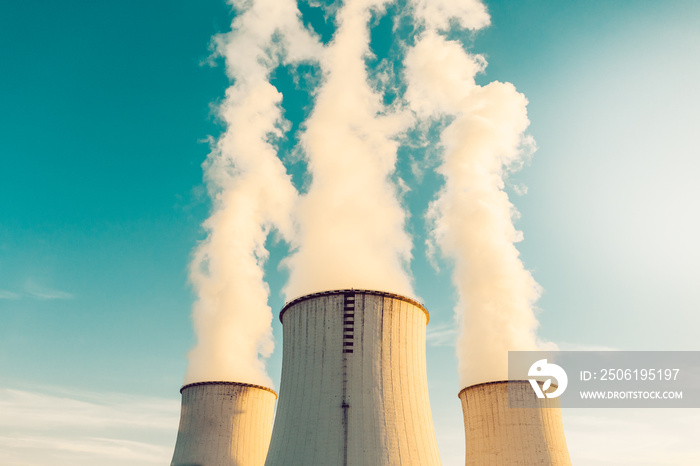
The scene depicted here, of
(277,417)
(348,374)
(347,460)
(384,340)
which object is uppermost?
(384,340)

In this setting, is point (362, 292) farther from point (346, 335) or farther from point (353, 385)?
point (353, 385)

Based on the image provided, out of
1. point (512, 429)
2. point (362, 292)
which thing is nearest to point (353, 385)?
point (362, 292)

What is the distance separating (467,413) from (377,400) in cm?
789

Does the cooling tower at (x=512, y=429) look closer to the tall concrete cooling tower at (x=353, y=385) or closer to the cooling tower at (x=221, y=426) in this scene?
the tall concrete cooling tower at (x=353, y=385)

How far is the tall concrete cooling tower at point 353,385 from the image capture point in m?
12.9

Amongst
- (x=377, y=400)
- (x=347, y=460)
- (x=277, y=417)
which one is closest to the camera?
(x=347, y=460)

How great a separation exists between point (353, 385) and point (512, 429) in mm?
7623

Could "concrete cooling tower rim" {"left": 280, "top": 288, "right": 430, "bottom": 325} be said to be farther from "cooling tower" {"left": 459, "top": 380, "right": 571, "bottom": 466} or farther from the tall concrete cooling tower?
"cooling tower" {"left": 459, "top": 380, "right": 571, "bottom": 466}

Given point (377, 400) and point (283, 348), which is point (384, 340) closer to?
point (377, 400)

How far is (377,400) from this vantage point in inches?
530

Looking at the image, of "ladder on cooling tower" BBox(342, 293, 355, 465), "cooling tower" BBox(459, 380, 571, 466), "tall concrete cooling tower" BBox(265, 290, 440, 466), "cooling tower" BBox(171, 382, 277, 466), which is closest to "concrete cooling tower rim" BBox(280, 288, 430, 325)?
"tall concrete cooling tower" BBox(265, 290, 440, 466)

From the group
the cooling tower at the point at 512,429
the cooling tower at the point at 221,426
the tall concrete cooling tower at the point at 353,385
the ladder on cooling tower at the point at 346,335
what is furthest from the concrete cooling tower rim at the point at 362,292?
the cooling tower at the point at 221,426

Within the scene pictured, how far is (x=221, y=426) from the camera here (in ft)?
65.5

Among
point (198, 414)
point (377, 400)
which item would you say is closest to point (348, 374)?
point (377, 400)
